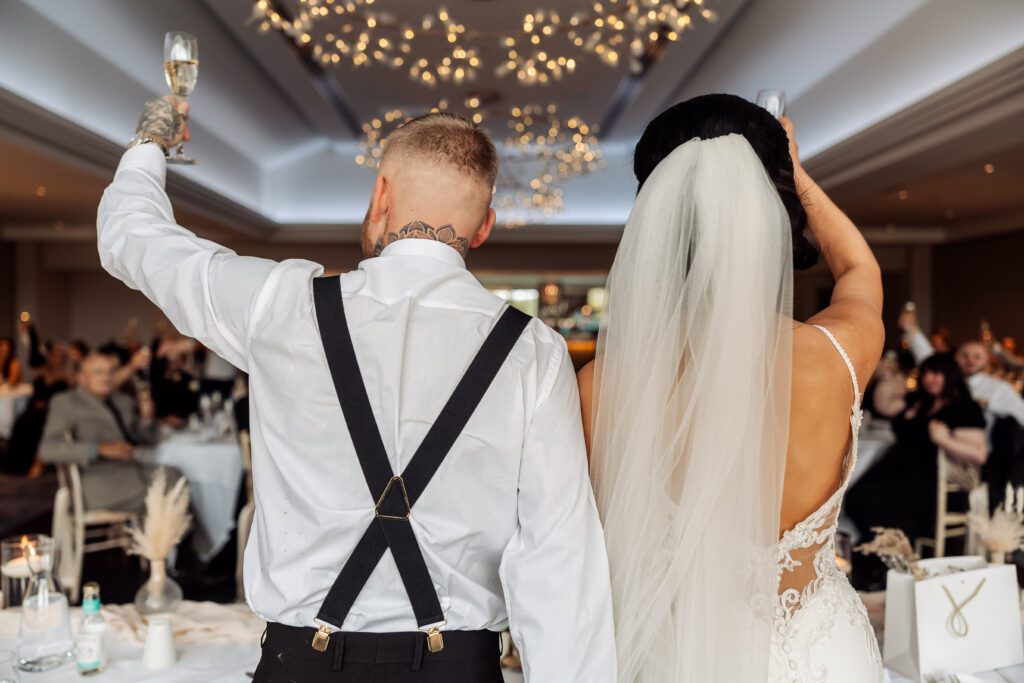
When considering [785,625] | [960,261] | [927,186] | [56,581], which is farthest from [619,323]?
[960,261]

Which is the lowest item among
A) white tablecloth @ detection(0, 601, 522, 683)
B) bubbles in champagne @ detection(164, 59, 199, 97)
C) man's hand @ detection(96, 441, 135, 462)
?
white tablecloth @ detection(0, 601, 522, 683)

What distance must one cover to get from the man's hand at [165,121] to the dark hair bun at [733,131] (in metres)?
0.85

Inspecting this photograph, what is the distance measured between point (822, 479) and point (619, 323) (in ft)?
1.48

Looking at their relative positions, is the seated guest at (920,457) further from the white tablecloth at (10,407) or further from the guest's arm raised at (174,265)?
the white tablecloth at (10,407)

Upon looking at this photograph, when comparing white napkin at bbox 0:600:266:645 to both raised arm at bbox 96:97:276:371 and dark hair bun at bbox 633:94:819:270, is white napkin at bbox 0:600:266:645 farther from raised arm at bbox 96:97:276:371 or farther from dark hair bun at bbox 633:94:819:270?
dark hair bun at bbox 633:94:819:270

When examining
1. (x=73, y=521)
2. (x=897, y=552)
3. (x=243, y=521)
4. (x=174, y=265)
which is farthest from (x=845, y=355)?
(x=73, y=521)

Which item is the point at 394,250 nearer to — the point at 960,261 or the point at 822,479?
the point at 822,479

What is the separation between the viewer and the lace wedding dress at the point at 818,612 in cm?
151

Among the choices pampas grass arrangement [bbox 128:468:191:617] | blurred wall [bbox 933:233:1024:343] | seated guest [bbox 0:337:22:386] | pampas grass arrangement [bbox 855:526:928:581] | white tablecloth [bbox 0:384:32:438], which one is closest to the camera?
pampas grass arrangement [bbox 855:526:928:581]

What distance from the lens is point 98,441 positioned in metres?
5.42

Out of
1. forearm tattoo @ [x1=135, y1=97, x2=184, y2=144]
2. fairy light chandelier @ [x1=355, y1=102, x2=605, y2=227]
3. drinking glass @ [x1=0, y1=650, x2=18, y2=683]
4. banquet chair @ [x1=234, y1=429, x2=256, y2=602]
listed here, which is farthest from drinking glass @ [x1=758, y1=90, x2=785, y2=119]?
fairy light chandelier @ [x1=355, y1=102, x2=605, y2=227]

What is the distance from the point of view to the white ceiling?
5.45m

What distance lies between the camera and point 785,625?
1534mm

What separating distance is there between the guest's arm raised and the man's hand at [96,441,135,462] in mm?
4313
